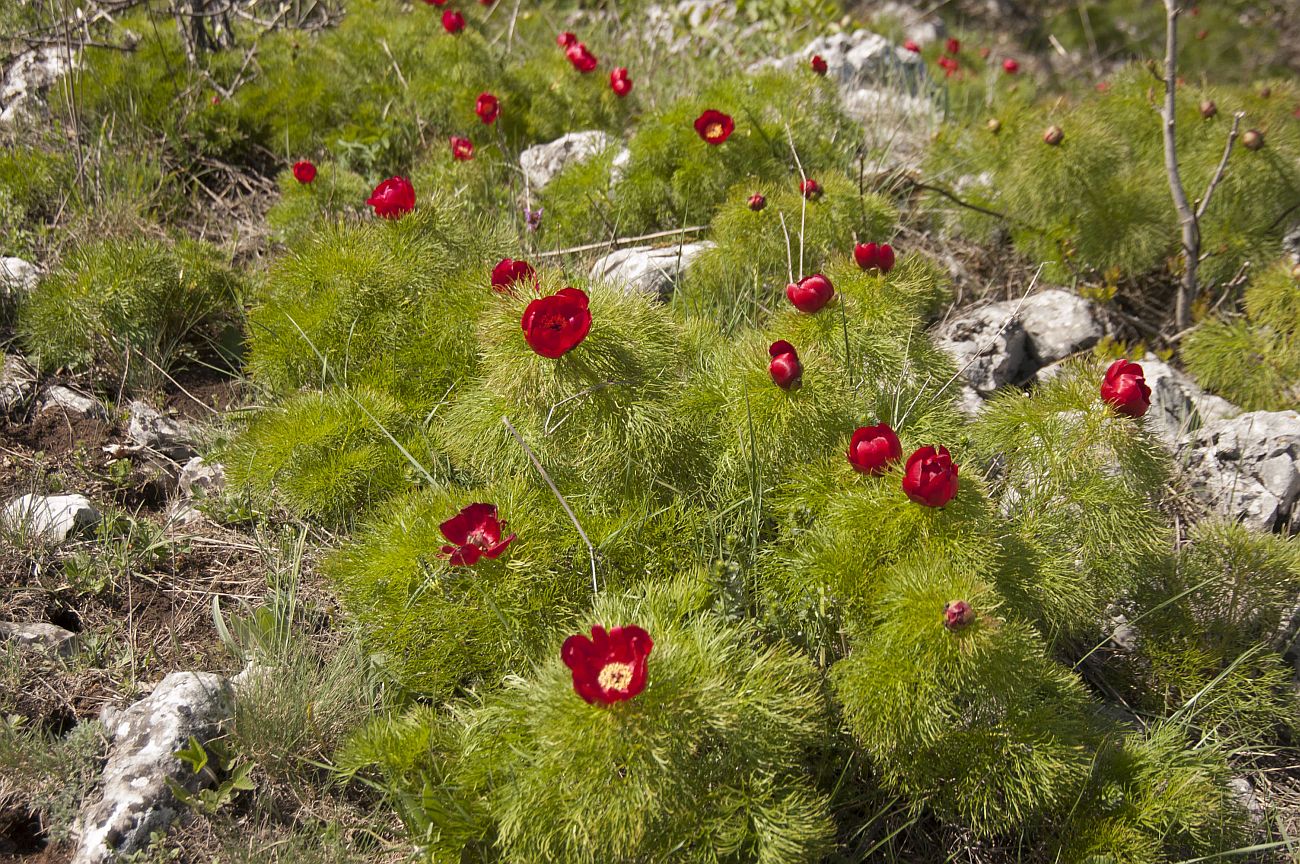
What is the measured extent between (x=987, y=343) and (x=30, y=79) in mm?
4252

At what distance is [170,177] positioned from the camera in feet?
12.4

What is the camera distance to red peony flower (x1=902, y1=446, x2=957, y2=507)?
174 centimetres

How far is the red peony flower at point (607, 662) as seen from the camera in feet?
4.87

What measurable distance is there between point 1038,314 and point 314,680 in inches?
110

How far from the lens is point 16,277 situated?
320cm

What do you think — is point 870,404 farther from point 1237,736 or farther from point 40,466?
point 40,466

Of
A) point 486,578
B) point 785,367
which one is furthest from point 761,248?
point 486,578

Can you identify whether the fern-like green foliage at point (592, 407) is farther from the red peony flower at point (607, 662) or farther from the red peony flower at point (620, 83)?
the red peony flower at point (620, 83)

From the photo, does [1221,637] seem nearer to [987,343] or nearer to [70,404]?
[987,343]

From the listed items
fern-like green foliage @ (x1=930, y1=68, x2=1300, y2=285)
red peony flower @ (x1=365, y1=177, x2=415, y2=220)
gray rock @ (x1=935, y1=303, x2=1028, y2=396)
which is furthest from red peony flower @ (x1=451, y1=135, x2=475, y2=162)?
fern-like green foliage @ (x1=930, y1=68, x2=1300, y2=285)

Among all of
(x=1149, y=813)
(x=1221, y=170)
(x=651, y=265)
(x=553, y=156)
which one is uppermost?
(x=553, y=156)

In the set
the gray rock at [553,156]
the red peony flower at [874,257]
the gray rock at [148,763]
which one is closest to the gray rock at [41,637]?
the gray rock at [148,763]

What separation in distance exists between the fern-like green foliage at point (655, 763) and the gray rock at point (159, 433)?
1.57m

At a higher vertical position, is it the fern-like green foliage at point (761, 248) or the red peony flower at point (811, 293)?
the red peony flower at point (811, 293)
